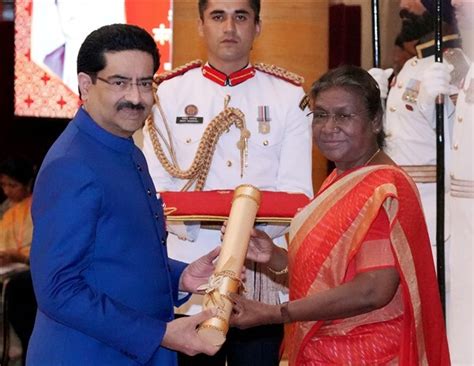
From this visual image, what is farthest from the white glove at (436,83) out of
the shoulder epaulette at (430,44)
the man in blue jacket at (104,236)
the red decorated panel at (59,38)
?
the man in blue jacket at (104,236)

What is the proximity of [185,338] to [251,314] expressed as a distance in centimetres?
27

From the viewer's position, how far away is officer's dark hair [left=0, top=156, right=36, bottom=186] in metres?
5.86

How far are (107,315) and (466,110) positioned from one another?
244 centimetres

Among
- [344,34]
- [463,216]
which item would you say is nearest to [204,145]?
[463,216]

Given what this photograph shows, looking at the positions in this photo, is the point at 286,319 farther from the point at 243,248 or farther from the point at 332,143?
the point at 332,143

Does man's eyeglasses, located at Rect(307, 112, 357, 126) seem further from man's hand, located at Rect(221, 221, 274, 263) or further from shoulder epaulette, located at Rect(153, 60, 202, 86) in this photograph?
shoulder epaulette, located at Rect(153, 60, 202, 86)

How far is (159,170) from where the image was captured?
357 centimetres

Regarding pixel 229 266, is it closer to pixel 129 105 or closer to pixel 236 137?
pixel 129 105

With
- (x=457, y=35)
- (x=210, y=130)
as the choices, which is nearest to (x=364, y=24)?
(x=457, y=35)

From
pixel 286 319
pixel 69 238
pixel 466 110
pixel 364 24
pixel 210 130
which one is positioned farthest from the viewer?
pixel 364 24

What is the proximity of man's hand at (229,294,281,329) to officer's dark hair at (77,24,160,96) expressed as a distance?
2.04ft

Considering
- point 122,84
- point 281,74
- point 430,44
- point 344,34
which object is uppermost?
point 344,34

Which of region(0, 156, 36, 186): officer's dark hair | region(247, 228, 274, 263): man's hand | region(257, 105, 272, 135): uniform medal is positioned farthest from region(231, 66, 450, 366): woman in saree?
region(0, 156, 36, 186): officer's dark hair

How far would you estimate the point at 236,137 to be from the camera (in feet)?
11.6
